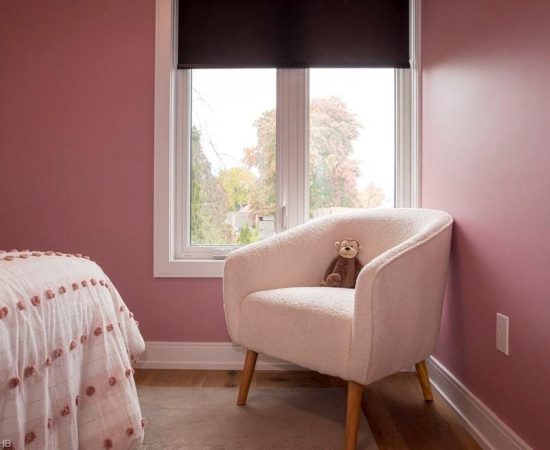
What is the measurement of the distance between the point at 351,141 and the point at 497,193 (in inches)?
42.4

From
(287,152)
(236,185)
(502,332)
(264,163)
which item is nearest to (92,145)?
(236,185)

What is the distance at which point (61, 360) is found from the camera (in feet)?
3.28

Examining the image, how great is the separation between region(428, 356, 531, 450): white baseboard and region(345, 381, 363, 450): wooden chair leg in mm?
454

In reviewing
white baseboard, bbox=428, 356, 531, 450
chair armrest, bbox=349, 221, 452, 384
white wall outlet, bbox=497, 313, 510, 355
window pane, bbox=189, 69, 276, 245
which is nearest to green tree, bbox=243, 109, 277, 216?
window pane, bbox=189, 69, 276, 245

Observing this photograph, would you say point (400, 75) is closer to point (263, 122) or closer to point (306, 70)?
point (306, 70)

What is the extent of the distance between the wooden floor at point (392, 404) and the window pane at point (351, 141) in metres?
0.91

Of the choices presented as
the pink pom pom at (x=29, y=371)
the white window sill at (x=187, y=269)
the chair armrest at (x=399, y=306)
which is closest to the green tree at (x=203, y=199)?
the white window sill at (x=187, y=269)

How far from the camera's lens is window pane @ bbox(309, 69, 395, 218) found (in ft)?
7.59

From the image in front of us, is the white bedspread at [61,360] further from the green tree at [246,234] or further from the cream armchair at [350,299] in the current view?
the green tree at [246,234]

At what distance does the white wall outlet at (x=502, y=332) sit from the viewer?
1310mm

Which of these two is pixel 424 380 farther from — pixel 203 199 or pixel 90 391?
pixel 203 199

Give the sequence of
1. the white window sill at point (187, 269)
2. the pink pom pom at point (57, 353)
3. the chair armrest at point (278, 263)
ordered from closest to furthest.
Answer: the pink pom pom at point (57, 353) < the chair armrest at point (278, 263) < the white window sill at point (187, 269)

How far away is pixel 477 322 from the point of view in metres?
1.51

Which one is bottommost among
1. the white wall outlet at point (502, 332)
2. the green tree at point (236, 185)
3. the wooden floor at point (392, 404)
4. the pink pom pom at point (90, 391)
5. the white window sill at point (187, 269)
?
the wooden floor at point (392, 404)
